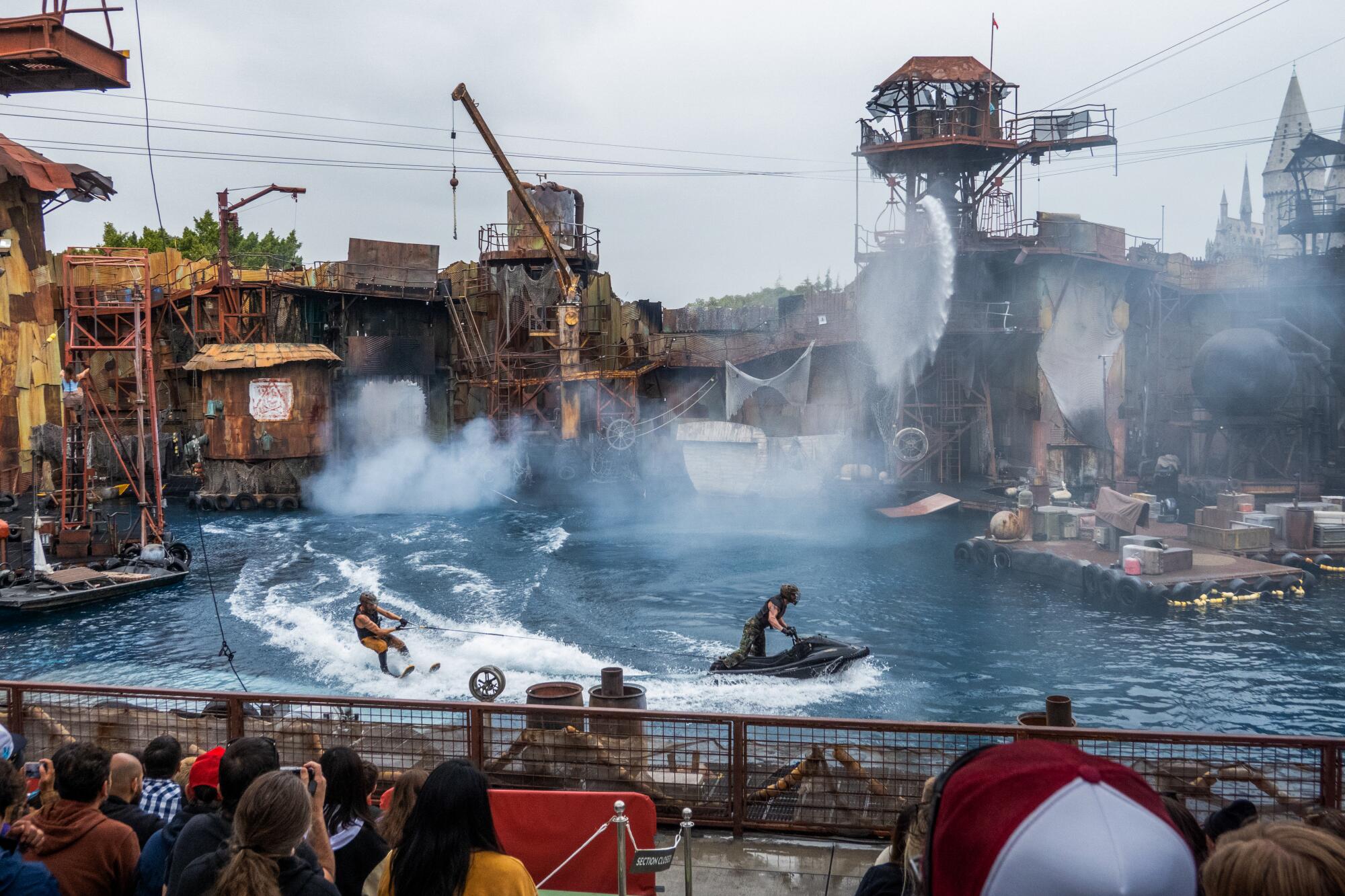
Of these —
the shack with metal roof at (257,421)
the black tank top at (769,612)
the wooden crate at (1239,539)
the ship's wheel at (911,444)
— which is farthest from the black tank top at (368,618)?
the shack with metal roof at (257,421)

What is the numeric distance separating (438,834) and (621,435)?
4661 centimetres

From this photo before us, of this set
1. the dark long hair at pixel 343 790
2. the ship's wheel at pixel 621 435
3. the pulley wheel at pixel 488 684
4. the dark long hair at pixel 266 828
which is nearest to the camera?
the dark long hair at pixel 266 828

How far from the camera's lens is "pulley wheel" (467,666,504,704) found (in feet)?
46.2

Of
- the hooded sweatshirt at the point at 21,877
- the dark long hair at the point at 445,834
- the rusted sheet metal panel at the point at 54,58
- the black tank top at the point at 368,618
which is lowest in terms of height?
the black tank top at the point at 368,618

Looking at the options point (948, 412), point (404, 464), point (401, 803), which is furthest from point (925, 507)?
point (401, 803)

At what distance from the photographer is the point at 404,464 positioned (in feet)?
184

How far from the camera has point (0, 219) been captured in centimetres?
4431

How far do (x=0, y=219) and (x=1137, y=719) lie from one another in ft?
162

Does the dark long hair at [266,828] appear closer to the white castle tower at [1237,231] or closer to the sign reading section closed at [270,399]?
the sign reading section closed at [270,399]

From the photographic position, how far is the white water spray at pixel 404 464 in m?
51.6

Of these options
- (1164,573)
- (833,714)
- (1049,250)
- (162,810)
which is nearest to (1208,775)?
(162,810)

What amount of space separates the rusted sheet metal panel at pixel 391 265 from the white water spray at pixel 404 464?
6867 millimetres

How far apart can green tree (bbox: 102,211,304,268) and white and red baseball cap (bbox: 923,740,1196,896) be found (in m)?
76.0

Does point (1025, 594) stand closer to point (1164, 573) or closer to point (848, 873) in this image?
point (1164, 573)
